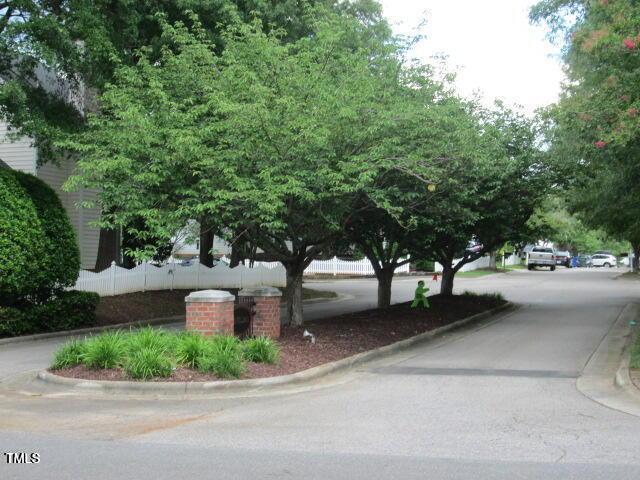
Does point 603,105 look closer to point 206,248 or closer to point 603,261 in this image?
point 206,248

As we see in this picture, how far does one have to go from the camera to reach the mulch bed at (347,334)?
31.3 ft

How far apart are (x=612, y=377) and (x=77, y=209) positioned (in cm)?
1888

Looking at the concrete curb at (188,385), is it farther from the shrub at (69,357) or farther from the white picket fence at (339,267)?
the white picket fence at (339,267)

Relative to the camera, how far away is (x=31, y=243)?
13.8m

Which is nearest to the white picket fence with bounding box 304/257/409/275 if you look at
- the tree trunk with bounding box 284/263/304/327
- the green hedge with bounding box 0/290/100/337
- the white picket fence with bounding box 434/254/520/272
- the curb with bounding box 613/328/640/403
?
the white picket fence with bounding box 434/254/520/272

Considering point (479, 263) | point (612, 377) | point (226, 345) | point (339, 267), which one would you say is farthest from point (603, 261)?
point (226, 345)

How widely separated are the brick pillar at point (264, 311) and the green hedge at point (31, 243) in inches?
187

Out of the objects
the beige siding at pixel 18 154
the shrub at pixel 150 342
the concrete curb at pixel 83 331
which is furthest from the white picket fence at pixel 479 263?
the shrub at pixel 150 342

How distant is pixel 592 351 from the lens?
13.2 meters

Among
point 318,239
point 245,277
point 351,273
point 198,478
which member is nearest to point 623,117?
point 318,239

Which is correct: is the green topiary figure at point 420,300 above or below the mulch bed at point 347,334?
above

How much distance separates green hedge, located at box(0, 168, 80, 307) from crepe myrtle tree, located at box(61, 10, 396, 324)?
7.90 feet

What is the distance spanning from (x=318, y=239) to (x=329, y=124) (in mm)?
3016

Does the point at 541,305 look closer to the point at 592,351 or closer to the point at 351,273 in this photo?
the point at 592,351
